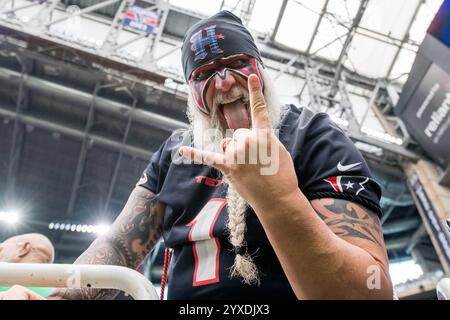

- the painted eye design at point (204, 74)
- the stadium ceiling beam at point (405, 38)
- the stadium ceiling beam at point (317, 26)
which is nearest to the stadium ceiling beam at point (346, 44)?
the stadium ceiling beam at point (317, 26)

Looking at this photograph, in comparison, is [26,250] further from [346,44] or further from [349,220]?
[346,44]

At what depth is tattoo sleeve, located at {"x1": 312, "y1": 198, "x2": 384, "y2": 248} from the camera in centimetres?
103

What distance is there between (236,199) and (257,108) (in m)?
0.43

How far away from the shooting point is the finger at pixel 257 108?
969mm

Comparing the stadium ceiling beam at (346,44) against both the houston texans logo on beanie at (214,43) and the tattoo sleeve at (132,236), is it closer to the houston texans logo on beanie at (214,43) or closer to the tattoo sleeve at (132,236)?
the houston texans logo on beanie at (214,43)

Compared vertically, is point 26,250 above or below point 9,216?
above

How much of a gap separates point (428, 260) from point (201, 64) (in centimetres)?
1004

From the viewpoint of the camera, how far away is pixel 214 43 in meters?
1.65

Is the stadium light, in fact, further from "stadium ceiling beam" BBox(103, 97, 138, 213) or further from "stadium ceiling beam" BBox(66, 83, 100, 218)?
"stadium ceiling beam" BBox(103, 97, 138, 213)

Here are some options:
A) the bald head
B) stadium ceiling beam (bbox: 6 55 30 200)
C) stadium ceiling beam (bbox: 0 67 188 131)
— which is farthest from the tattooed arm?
stadium ceiling beam (bbox: 6 55 30 200)

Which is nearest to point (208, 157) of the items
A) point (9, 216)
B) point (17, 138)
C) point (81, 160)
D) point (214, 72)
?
point (214, 72)

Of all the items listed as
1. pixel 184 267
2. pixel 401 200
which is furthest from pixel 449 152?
pixel 184 267

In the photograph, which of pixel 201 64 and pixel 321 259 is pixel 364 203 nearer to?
pixel 321 259

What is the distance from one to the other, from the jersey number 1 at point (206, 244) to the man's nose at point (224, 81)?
20.3 inches
